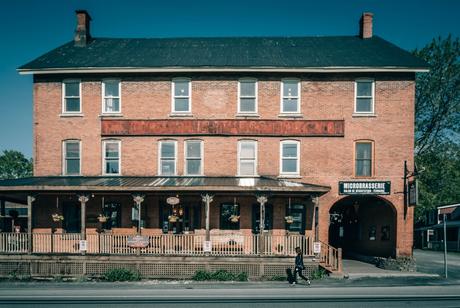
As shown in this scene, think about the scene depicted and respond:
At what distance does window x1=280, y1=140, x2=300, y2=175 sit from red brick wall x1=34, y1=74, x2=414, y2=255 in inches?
12.3

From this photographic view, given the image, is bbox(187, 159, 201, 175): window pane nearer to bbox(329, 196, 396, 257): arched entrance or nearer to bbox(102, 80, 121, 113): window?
bbox(102, 80, 121, 113): window

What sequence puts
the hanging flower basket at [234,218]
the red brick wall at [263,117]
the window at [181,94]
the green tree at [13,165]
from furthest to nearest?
1. the green tree at [13,165]
2. the window at [181,94]
3. the red brick wall at [263,117]
4. the hanging flower basket at [234,218]

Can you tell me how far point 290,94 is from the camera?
70.8 ft

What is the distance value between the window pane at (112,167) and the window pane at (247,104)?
777 cm

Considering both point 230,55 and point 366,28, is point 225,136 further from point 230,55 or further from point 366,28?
point 366,28

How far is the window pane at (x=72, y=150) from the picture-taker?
21.7 metres

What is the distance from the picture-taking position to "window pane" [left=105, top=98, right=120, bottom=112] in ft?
71.5

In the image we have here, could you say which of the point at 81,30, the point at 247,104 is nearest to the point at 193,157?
the point at 247,104

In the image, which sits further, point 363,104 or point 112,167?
point 112,167

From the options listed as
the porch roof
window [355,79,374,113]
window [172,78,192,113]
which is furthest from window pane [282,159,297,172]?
window [172,78,192,113]

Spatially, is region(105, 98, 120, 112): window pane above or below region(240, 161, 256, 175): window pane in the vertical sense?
above

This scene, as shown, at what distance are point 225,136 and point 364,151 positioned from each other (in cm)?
781

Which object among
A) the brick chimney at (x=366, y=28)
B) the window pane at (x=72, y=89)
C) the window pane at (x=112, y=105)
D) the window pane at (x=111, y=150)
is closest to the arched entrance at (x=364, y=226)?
the brick chimney at (x=366, y=28)

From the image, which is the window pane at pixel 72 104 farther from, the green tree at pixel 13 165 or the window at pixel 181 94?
the green tree at pixel 13 165
